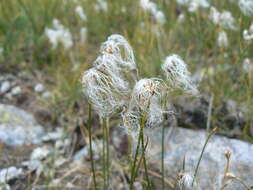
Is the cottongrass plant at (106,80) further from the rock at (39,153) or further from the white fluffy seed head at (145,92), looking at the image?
the rock at (39,153)

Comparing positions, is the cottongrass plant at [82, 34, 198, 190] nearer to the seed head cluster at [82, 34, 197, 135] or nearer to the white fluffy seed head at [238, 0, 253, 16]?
the seed head cluster at [82, 34, 197, 135]

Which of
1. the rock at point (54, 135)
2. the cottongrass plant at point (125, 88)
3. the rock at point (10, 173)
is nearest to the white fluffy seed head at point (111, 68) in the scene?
the cottongrass plant at point (125, 88)

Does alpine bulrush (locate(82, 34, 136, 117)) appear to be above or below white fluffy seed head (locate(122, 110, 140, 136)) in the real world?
above

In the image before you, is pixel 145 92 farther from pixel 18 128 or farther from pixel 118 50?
pixel 18 128

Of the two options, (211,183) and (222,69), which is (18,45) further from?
(211,183)

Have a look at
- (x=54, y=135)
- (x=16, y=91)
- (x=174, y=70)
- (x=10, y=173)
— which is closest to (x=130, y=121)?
(x=174, y=70)

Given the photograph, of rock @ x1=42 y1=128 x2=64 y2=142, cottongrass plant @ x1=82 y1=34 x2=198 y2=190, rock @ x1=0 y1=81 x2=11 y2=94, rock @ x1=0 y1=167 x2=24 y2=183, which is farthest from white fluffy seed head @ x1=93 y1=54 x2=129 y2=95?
rock @ x1=0 y1=81 x2=11 y2=94
